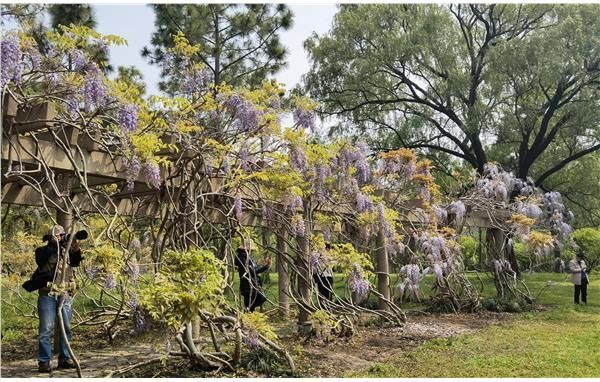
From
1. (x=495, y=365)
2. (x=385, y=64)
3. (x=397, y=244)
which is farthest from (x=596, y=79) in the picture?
(x=495, y=365)

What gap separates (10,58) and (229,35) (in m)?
9.29

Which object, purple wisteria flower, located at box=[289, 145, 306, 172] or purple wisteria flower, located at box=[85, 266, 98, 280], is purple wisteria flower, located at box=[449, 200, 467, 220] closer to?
purple wisteria flower, located at box=[289, 145, 306, 172]

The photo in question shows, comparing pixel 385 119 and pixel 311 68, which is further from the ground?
pixel 311 68

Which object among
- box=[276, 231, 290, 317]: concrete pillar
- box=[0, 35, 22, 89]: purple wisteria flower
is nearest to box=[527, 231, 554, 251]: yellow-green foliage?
box=[276, 231, 290, 317]: concrete pillar

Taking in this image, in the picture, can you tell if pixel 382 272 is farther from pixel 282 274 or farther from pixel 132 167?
pixel 132 167

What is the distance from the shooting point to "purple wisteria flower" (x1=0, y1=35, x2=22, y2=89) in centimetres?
383

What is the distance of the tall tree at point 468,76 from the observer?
12.2 metres

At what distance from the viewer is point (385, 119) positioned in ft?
49.8

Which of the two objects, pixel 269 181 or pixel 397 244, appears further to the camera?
pixel 397 244

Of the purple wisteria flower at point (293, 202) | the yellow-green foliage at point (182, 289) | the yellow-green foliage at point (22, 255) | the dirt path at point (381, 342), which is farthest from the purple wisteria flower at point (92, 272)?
the yellow-green foliage at point (22, 255)

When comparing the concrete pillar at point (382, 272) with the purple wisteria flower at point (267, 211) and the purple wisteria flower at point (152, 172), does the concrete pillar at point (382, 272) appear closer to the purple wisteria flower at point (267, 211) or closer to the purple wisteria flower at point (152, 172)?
the purple wisteria flower at point (267, 211)

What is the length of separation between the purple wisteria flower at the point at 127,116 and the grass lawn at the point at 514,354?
2.63 metres

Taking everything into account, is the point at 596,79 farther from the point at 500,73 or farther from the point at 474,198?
the point at 474,198

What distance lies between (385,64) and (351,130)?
1.97 m
